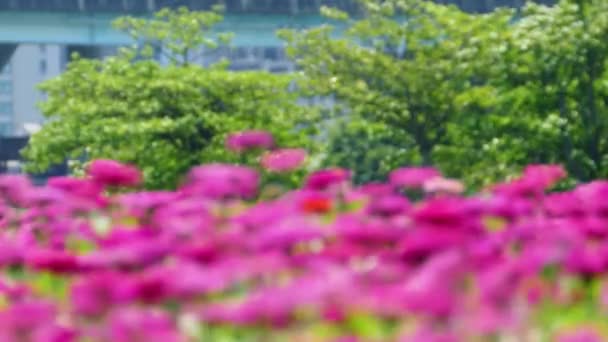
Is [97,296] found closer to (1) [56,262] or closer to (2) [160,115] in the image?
(1) [56,262]

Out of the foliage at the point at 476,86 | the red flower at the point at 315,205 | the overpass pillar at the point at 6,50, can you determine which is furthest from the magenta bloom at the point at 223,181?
the overpass pillar at the point at 6,50

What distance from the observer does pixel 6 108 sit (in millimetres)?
164250

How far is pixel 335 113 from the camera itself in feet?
117

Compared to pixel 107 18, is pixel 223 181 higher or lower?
higher

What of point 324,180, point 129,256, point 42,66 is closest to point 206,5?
point 324,180

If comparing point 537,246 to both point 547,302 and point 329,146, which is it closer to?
point 547,302

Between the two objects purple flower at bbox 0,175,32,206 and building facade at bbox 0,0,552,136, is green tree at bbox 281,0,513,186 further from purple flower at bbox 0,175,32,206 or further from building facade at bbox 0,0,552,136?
building facade at bbox 0,0,552,136

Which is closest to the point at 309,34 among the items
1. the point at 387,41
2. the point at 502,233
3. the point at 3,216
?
the point at 387,41

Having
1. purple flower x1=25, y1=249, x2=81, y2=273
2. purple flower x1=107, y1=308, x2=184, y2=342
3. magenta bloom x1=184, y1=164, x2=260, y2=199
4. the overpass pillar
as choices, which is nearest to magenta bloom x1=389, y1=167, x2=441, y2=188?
magenta bloom x1=184, y1=164, x2=260, y2=199

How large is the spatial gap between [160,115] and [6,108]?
428ft

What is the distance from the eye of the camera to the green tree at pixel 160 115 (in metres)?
35.2

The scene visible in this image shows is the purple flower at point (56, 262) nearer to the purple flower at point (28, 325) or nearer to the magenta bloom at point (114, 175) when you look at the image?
→ the purple flower at point (28, 325)

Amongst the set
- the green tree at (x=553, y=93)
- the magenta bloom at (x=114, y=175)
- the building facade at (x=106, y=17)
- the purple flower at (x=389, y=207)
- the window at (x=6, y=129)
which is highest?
the magenta bloom at (x=114, y=175)

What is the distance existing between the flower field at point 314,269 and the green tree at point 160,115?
28.3m
